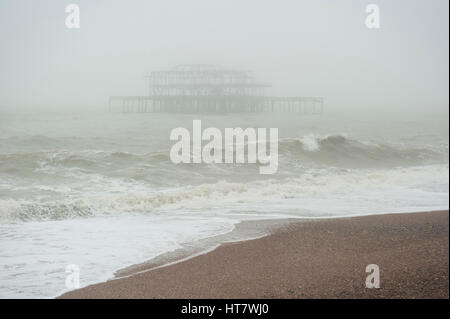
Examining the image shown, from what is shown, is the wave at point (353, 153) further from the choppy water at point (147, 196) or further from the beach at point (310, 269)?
the beach at point (310, 269)

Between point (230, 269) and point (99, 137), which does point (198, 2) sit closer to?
point (99, 137)

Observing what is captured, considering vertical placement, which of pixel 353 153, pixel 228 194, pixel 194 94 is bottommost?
pixel 228 194

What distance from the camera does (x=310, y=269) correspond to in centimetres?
363

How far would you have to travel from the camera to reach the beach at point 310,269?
3.21 m

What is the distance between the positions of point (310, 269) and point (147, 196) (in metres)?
4.33

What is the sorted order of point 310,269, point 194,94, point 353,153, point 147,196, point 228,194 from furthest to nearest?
point 194,94 < point 353,153 < point 228,194 < point 147,196 < point 310,269

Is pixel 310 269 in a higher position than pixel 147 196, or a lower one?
higher

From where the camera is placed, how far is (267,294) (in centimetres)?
321

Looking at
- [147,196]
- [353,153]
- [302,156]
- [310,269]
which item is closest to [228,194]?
[147,196]

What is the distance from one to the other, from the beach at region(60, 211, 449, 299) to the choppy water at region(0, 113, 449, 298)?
0.56m

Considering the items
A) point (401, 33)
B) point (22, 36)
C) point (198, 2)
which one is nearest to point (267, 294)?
point (22, 36)

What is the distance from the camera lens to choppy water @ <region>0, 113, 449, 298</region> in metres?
4.39

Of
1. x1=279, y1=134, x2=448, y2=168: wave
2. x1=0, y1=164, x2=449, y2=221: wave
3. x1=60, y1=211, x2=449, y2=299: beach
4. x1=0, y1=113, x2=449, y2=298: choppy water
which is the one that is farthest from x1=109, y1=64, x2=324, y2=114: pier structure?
x1=60, y1=211, x2=449, y2=299: beach

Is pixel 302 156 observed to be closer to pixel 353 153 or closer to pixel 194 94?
pixel 353 153
